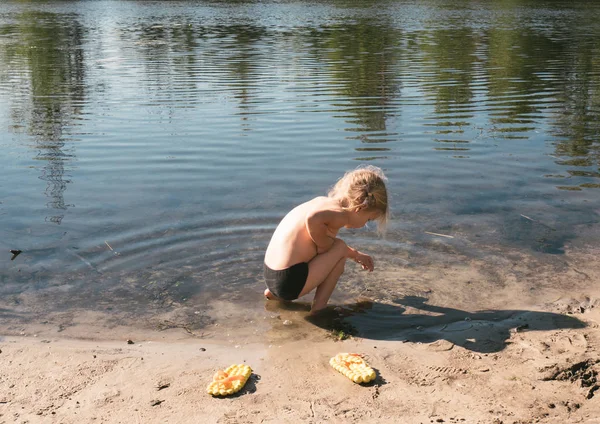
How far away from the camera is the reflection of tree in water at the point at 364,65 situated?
12641 millimetres

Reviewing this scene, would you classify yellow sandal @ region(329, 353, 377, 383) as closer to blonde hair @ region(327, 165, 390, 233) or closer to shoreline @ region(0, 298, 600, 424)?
shoreline @ region(0, 298, 600, 424)

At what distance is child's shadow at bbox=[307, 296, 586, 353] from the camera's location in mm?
4906

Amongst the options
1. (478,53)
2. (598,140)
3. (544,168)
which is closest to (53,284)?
(544,168)

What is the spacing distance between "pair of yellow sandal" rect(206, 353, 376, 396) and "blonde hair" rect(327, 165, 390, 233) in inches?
41.7

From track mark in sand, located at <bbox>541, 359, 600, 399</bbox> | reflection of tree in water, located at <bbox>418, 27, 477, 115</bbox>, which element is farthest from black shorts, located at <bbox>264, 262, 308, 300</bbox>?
reflection of tree in water, located at <bbox>418, 27, 477, 115</bbox>

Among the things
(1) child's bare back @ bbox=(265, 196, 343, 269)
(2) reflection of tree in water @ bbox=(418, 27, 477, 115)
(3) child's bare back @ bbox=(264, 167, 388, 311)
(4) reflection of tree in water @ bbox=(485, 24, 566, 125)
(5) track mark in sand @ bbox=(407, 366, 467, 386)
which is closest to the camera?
(5) track mark in sand @ bbox=(407, 366, 467, 386)

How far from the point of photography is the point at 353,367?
432cm

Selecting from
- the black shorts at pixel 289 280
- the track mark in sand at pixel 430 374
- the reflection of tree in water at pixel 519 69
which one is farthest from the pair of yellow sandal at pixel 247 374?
the reflection of tree in water at pixel 519 69

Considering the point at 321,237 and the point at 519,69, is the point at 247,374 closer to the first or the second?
the point at 321,237

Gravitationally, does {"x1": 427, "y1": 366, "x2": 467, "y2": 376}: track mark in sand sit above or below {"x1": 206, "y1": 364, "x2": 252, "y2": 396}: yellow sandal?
below

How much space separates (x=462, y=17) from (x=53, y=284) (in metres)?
32.7

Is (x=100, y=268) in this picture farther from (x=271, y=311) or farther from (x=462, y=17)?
(x=462, y=17)

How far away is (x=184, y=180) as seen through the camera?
8852mm

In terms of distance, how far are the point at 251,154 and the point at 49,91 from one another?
24.0ft
